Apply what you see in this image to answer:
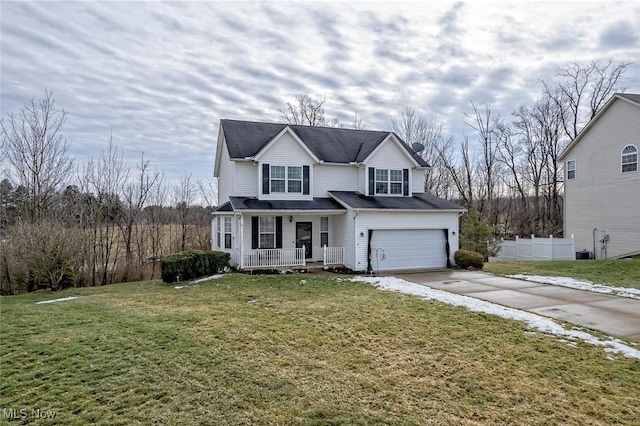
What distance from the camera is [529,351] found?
641 cm

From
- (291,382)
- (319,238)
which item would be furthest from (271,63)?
(291,382)

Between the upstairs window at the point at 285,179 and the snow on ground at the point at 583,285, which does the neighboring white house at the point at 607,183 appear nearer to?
the snow on ground at the point at 583,285

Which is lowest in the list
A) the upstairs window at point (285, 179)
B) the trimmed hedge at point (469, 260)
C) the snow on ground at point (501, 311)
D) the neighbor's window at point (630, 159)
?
the snow on ground at point (501, 311)

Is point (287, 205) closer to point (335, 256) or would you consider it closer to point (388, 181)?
point (335, 256)

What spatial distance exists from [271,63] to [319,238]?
348 inches

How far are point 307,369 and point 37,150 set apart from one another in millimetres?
21701

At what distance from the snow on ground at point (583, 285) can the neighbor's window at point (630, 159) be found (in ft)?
34.8

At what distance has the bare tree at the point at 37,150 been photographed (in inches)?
760

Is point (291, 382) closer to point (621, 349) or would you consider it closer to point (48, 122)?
point (621, 349)

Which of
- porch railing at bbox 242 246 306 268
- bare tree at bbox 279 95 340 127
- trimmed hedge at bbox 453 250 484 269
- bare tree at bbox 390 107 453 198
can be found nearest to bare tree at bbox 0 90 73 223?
porch railing at bbox 242 246 306 268

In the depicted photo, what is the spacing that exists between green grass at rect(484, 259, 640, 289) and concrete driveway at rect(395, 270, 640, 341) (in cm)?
223

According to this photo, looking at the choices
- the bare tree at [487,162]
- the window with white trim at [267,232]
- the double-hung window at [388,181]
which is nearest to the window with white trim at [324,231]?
the window with white trim at [267,232]

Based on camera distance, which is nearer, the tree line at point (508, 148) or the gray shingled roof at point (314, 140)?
the gray shingled roof at point (314, 140)

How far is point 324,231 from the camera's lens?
19.1 metres
